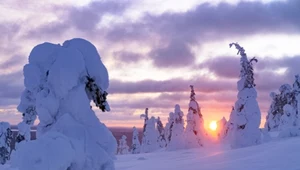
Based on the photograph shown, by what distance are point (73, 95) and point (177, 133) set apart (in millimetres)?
46736

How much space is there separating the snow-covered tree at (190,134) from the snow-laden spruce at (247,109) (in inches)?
626

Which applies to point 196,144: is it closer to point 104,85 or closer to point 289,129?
point 289,129

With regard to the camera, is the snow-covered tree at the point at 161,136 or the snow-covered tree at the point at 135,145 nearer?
the snow-covered tree at the point at 135,145

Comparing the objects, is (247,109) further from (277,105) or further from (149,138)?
(149,138)

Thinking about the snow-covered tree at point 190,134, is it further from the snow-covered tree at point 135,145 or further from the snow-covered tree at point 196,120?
the snow-covered tree at point 135,145

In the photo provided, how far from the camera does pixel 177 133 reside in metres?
55.8

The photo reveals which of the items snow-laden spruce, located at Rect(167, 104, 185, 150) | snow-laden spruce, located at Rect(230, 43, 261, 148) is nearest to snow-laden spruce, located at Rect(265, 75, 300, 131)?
snow-laden spruce, located at Rect(167, 104, 185, 150)

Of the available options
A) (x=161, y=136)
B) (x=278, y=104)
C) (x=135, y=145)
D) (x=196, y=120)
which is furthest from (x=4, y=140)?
(x=161, y=136)

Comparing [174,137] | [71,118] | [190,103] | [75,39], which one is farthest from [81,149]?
[174,137]

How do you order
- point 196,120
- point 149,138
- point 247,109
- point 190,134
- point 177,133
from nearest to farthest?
point 247,109
point 190,134
point 196,120
point 177,133
point 149,138

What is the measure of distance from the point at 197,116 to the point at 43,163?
4282cm

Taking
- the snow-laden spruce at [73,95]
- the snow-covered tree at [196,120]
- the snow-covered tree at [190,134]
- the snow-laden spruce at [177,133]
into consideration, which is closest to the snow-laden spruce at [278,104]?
the snow-covered tree at [196,120]

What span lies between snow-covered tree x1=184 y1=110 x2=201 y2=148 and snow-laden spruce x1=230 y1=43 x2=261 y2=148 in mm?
15900

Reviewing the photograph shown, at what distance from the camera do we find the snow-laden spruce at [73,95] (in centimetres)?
970
